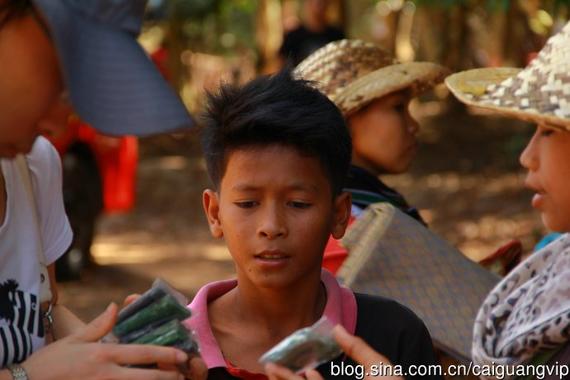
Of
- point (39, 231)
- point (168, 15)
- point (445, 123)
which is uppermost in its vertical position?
point (39, 231)

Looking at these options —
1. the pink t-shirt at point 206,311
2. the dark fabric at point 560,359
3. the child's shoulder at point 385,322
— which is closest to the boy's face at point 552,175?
the dark fabric at point 560,359

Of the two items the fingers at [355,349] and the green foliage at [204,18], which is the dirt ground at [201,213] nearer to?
the green foliage at [204,18]

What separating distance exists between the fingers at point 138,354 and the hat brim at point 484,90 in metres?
1.28

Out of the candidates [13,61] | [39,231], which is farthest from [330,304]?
[13,61]

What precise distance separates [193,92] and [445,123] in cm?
417

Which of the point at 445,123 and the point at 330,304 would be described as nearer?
the point at 330,304

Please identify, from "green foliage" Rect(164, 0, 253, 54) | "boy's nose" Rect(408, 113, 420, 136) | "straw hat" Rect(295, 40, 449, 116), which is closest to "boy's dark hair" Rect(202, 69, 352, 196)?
"straw hat" Rect(295, 40, 449, 116)

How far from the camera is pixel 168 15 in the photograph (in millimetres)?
17641

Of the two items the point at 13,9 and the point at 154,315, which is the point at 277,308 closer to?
the point at 154,315

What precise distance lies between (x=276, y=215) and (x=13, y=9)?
1.12 m

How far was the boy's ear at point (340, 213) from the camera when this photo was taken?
337 centimetres

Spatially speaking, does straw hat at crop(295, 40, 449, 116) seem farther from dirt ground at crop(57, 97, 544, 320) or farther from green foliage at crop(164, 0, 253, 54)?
green foliage at crop(164, 0, 253, 54)

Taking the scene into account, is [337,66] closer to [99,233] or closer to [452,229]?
[452,229]

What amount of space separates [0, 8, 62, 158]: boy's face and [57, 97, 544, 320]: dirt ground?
7750 mm
